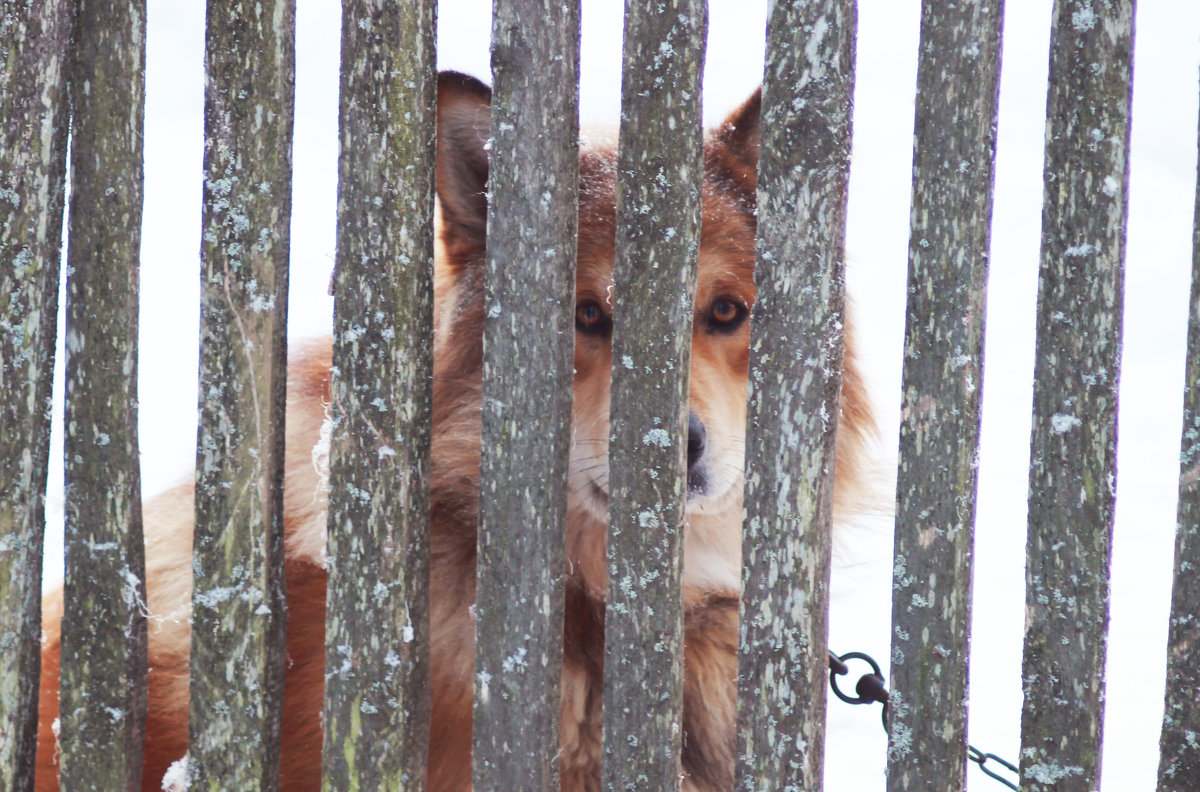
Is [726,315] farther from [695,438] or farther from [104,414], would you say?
[104,414]

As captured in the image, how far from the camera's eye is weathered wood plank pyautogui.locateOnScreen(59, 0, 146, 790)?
1.92m

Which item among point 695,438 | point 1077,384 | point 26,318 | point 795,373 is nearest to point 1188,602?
point 1077,384

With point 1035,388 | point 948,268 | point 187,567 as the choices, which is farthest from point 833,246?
point 187,567

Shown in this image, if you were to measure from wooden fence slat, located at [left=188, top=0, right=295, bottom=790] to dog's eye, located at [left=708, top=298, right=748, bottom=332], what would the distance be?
3.59 feet

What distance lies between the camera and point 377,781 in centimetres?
193

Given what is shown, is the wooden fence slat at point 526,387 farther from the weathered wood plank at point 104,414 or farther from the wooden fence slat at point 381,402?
the weathered wood plank at point 104,414

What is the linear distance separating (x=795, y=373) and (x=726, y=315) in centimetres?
85

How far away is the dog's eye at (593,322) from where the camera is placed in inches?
99.0

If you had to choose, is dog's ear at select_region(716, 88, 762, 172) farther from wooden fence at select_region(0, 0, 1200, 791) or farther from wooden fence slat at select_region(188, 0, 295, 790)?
wooden fence slat at select_region(188, 0, 295, 790)

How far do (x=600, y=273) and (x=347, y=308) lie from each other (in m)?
0.83

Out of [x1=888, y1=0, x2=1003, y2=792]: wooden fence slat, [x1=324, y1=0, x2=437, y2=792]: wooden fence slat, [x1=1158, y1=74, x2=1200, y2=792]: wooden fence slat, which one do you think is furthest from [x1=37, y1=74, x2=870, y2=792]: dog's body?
[x1=1158, y1=74, x2=1200, y2=792]: wooden fence slat

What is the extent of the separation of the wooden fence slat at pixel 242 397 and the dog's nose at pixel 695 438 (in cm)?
84

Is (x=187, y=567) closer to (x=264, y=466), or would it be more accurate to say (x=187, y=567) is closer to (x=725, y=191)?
(x=264, y=466)

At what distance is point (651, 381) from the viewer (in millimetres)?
1808
